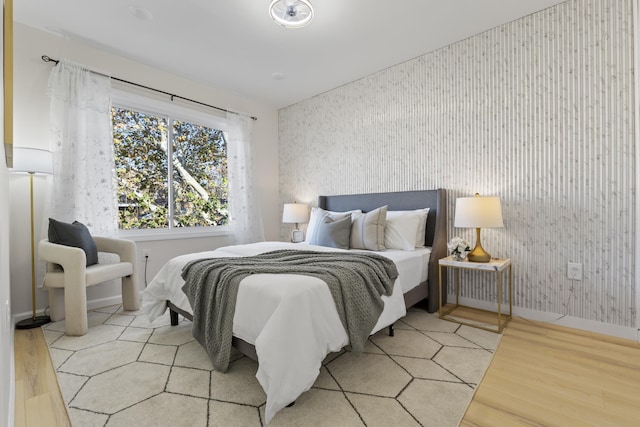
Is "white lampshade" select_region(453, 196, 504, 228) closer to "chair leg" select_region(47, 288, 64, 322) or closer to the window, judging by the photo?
the window

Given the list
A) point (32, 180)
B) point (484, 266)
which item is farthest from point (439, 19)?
point (32, 180)

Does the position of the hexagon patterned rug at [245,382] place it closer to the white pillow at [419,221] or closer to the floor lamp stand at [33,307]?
the floor lamp stand at [33,307]

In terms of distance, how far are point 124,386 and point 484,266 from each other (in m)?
2.65

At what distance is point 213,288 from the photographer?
1869 millimetres

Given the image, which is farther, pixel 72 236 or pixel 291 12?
pixel 72 236

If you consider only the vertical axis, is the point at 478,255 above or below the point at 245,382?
above

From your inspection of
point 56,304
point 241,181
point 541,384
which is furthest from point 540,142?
point 56,304

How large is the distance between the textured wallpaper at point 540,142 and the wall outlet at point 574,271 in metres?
0.03

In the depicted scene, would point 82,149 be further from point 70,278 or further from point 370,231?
point 370,231

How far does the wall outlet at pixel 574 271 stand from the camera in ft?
7.97

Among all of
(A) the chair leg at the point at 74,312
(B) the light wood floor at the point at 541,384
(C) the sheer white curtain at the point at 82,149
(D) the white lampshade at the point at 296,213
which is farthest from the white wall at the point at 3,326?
(D) the white lampshade at the point at 296,213

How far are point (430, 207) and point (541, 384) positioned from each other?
5.85 ft

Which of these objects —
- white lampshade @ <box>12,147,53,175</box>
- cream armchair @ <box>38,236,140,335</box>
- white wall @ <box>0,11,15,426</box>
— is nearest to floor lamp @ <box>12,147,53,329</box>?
white lampshade @ <box>12,147,53,175</box>

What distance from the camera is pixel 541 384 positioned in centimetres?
169
